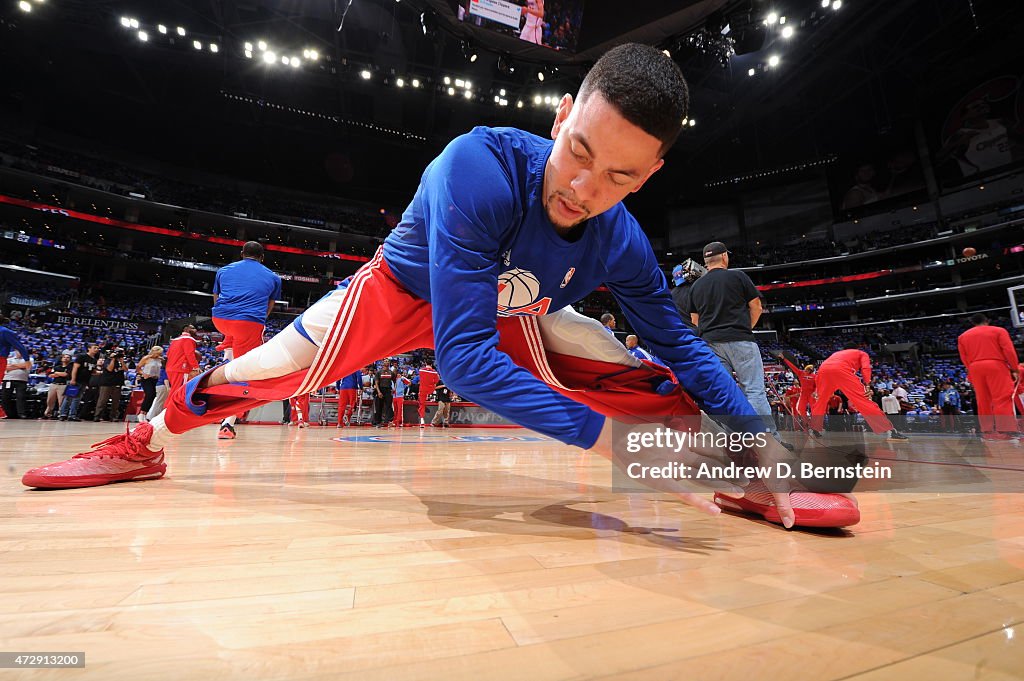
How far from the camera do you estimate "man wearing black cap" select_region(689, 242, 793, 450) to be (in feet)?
9.87

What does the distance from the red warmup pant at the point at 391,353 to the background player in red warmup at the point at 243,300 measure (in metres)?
2.33

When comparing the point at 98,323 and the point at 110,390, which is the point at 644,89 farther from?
the point at 98,323

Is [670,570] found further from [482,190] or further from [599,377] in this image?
[482,190]

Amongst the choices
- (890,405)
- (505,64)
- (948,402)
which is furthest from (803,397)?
(505,64)

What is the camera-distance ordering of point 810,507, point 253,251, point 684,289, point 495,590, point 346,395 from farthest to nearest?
point 346,395, point 253,251, point 684,289, point 810,507, point 495,590

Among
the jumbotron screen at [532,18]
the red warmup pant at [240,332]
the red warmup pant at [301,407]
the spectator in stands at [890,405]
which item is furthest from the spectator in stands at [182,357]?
the spectator in stands at [890,405]

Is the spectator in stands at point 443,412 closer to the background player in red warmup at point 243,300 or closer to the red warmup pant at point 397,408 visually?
the red warmup pant at point 397,408

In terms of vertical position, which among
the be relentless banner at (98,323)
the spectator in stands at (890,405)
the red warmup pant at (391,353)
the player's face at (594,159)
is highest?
the be relentless banner at (98,323)

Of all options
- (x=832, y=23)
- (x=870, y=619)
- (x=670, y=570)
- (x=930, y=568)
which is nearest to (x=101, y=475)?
(x=670, y=570)

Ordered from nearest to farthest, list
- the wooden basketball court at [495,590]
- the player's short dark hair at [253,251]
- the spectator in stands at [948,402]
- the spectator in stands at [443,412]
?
the wooden basketball court at [495,590] → the player's short dark hair at [253,251] → the spectator in stands at [443,412] → the spectator in stands at [948,402]

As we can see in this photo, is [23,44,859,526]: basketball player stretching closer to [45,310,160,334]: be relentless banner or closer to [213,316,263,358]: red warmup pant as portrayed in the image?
[213,316,263,358]: red warmup pant

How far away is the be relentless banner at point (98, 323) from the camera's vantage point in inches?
623

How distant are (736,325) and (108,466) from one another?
3.50 metres

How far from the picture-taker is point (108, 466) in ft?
5.77
